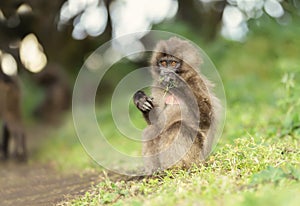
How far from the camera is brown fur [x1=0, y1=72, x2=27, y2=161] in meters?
10.8

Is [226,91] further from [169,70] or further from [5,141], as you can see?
[169,70]

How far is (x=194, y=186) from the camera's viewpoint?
3783mm

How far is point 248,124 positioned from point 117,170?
103 inches

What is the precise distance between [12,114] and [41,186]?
4.62 meters

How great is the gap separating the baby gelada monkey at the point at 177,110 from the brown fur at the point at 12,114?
259 inches

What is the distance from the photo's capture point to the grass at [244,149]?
3.47 m

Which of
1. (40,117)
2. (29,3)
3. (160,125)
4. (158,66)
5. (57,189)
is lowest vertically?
(57,189)

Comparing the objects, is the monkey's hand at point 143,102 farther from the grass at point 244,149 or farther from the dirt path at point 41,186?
the dirt path at point 41,186

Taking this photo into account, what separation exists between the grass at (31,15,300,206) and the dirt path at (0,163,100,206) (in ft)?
1.40

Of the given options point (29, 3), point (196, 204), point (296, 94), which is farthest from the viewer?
point (29, 3)

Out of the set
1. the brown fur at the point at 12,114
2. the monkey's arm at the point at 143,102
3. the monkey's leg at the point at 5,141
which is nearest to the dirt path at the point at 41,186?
the monkey's arm at the point at 143,102

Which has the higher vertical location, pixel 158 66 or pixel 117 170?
pixel 158 66

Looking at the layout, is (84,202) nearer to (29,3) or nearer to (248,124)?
(248,124)

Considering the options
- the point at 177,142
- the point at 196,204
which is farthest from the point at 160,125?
the point at 196,204
